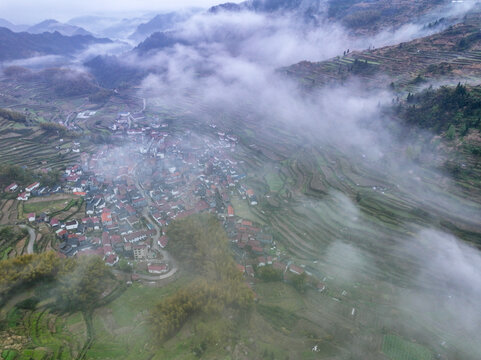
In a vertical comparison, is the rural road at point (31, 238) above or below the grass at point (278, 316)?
above

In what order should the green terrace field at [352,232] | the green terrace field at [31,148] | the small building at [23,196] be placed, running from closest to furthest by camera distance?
the green terrace field at [352,232]
the small building at [23,196]
the green terrace field at [31,148]

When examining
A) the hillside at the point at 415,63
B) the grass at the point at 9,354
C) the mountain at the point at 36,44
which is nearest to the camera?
the grass at the point at 9,354

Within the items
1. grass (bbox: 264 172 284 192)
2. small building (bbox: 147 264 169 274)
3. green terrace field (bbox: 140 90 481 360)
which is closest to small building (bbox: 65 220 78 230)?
small building (bbox: 147 264 169 274)

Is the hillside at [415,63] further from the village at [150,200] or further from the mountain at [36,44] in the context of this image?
the mountain at [36,44]

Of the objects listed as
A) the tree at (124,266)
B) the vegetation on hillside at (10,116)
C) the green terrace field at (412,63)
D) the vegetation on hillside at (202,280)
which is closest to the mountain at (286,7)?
the green terrace field at (412,63)

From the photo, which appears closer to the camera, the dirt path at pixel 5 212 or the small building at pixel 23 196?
the dirt path at pixel 5 212

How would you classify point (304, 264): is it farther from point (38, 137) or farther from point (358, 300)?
point (38, 137)

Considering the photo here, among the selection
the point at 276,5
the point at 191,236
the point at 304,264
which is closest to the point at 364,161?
the point at 304,264
